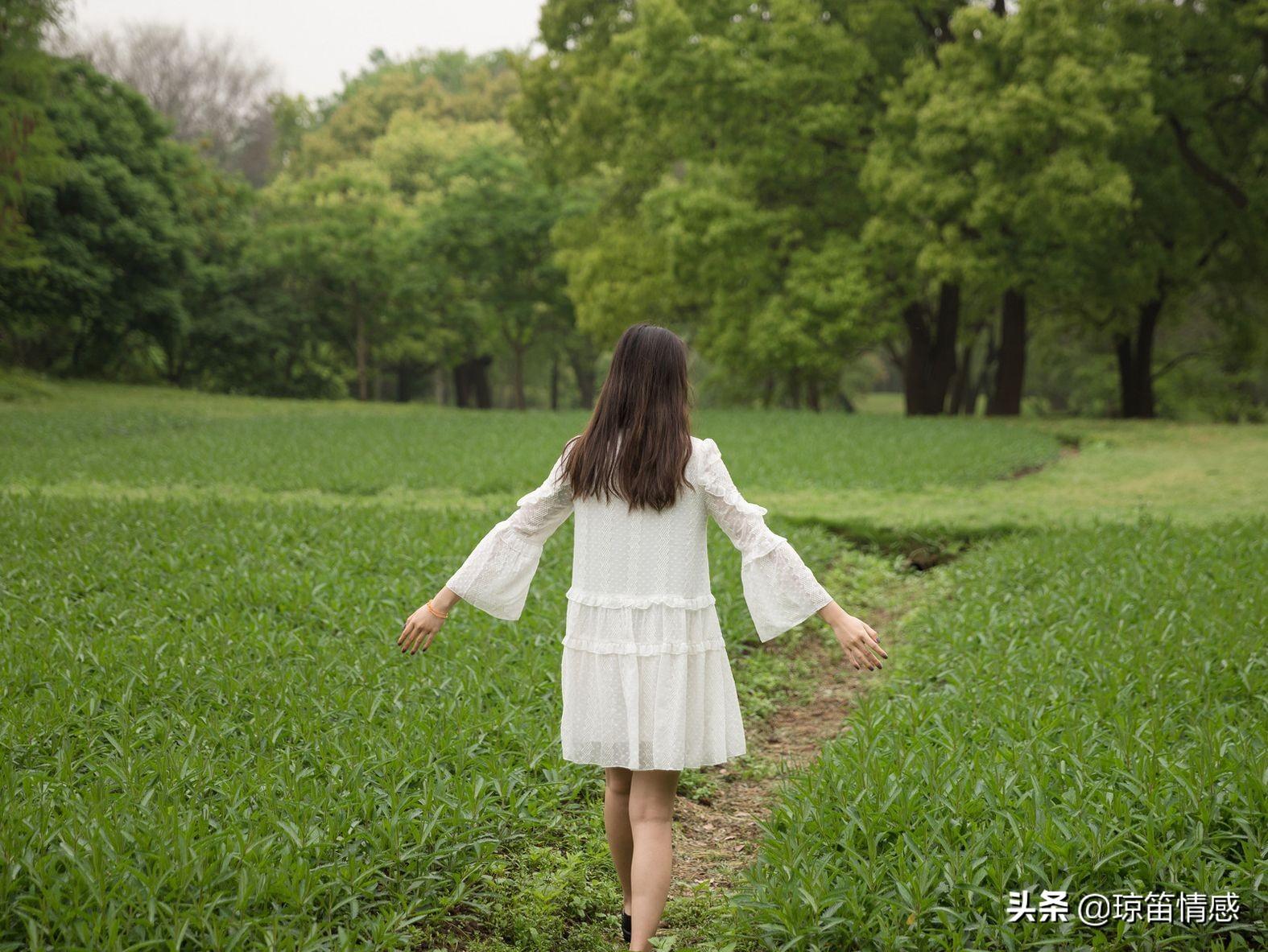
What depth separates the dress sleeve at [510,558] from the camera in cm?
338

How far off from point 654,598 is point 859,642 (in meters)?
0.63

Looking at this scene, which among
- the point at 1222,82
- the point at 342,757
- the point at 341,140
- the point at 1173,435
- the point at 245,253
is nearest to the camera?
the point at 342,757

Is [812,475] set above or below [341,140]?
below

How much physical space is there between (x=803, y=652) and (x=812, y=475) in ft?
23.8

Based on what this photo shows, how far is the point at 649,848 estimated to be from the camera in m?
3.12

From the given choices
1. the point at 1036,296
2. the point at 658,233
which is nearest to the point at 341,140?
the point at 658,233

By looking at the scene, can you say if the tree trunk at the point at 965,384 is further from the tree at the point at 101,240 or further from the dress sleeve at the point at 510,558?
the dress sleeve at the point at 510,558

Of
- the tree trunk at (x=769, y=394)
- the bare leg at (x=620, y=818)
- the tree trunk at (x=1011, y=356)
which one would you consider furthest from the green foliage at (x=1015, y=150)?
the bare leg at (x=620, y=818)

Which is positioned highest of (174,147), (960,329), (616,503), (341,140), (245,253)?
(341,140)

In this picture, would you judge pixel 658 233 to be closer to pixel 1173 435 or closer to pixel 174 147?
pixel 1173 435

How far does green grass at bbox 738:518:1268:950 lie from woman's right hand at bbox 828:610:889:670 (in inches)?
28.9

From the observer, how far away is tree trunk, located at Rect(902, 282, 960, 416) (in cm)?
2759

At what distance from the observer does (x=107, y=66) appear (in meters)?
44.1

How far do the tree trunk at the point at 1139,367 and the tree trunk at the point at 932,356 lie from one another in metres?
4.90
